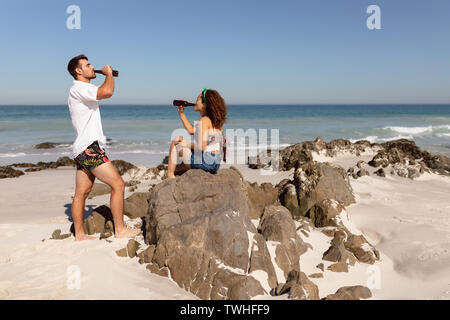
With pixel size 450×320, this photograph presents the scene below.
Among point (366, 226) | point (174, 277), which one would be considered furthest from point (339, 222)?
point (174, 277)

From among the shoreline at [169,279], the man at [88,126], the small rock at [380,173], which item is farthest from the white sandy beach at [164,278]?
the small rock at [380,173]

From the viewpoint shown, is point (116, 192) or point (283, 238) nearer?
point (283, 238)

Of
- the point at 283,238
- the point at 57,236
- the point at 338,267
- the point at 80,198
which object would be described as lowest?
the point at 338,267

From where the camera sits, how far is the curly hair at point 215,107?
437 centimetres

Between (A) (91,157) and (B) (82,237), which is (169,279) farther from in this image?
(A) (91,157)

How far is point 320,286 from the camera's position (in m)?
3.52

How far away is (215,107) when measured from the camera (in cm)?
437

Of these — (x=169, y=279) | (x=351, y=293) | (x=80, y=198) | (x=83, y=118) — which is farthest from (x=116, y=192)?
(x=351, y=293)

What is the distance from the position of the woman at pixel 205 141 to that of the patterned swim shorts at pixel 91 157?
2.94 ft

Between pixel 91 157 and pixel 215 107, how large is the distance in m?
1.65

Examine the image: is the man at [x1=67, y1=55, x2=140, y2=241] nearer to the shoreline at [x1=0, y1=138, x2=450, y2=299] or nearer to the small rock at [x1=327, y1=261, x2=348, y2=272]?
the shoreline at [x1=0, y1=138, x2=450, y2=299]

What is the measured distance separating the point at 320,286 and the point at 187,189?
1.85 meters

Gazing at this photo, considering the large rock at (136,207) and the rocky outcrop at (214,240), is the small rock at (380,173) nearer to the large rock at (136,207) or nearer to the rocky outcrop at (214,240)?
the rocky outcrop at (214,240)

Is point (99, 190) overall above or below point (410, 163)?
below
